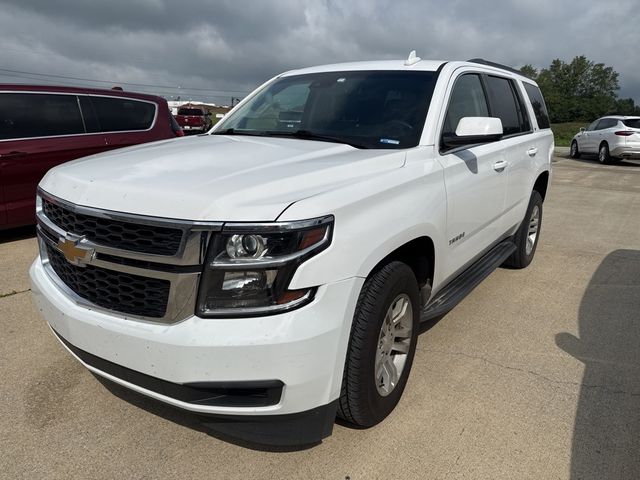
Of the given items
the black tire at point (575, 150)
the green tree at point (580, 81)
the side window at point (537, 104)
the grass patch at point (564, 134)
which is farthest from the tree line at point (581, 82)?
the side window at point (537, 104)

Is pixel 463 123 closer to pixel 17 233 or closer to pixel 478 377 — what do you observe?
pixel 478 377

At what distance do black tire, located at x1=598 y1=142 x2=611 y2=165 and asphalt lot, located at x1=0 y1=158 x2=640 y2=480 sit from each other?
51.9 feet

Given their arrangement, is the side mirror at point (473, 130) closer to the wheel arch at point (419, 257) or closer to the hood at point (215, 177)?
the hood at point (215, 177)

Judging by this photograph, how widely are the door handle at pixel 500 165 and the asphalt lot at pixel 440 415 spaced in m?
1.14

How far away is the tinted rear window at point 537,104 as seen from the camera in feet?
17.1

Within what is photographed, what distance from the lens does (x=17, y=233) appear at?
647cm

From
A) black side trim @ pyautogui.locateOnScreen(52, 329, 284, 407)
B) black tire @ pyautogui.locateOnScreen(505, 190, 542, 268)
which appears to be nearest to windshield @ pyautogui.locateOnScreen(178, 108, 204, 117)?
black tire @ pyautogui.locateOnScreen(505, 190, 542, 268)

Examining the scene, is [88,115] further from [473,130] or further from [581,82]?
[581,82]

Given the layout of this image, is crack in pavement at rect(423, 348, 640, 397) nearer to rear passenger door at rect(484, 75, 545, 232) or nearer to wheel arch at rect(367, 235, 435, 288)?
wheel arch at rect(367, 235, 435, 288)

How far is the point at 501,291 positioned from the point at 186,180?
3371 mm

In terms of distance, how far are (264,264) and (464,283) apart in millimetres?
2039

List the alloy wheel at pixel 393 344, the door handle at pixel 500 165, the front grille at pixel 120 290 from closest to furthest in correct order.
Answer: the front grille at pixel 120 290
the alloy wheel at pixel 393 344
the door handle at pixel 500 165

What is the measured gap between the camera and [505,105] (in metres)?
4.42

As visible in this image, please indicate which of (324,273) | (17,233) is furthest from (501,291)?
(17,233)
